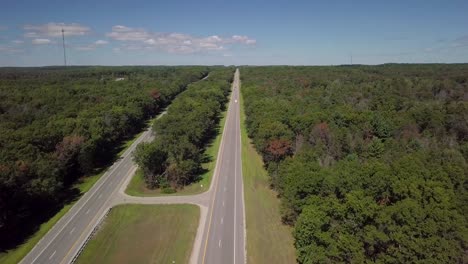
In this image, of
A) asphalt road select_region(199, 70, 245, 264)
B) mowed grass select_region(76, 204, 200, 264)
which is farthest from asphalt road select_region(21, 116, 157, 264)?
asphalt road select_region(199, 70, 245, 264)

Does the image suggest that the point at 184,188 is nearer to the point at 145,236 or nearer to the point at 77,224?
the point at 145,236

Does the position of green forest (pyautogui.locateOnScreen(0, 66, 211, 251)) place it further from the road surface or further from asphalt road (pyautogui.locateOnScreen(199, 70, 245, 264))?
asphalt road (pyautogui.locateOnScreen(199, 70, 245, 264))

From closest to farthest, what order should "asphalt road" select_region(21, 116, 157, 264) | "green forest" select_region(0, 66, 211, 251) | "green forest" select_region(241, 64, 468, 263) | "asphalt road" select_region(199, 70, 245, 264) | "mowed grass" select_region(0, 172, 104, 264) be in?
"green forest" select_region(241, 64, 468, 263)
"mowed grass" select_region(0, 172, 104, 264)
"asphalt road" select_region(199, 70, 245, 264)
"asphalt road" select_region(21, 116, 157, 264)
"green forest" select_region(0, 66, 211, 251)

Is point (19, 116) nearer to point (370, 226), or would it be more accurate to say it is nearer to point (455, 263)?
point (370, 226)

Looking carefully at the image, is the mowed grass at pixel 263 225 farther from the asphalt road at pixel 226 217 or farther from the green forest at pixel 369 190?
the green forest at pixel 369 190

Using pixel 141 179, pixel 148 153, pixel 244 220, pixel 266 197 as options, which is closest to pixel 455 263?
pixel 244 220

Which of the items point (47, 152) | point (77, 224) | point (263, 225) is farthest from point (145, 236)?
point (47, 152)

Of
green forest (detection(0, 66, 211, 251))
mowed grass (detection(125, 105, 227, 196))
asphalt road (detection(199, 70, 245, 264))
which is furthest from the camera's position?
mowed grass (detection(125, 105, 227, 196))

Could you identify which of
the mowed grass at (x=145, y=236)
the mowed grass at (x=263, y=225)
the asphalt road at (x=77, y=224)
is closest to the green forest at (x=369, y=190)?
the mowed grass at (x=263, y=225)
